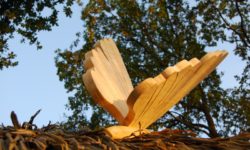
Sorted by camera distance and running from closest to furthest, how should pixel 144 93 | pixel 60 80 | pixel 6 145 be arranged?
pixel 6 145 < pixel 144 93 < pixel 60 80

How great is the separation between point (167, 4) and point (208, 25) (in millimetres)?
1203

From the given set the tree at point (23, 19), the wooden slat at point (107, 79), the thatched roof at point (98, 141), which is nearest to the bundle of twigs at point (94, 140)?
the thatched roof at point (98, 141)

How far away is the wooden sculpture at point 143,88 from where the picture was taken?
2295mm

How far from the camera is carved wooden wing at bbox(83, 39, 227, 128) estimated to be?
2.29 metres

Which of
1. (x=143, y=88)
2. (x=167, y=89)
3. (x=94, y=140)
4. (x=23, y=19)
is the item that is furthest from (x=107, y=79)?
(x=23, y=19)

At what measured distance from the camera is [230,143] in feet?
6.01

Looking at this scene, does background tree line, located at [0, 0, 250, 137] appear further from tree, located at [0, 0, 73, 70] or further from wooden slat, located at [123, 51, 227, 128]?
wooden slat, located at [123, 51, 227, 128]

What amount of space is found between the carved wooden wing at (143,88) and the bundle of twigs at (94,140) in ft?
1.21

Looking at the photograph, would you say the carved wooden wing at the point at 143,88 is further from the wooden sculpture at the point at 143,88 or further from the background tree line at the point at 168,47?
the background tree line at the point at 168,47

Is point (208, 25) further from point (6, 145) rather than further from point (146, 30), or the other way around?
point (6, 145)

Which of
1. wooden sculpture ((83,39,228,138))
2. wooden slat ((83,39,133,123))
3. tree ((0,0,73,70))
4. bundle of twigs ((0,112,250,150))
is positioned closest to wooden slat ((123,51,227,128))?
wooden sculpture ((83,39,228,138))

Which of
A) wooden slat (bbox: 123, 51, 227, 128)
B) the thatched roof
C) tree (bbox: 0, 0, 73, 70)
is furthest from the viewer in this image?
tree (bbox: 0, 0, 73, 70)

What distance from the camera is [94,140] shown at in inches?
64.1

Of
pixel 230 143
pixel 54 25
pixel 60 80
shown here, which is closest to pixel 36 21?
pixel 54 25
